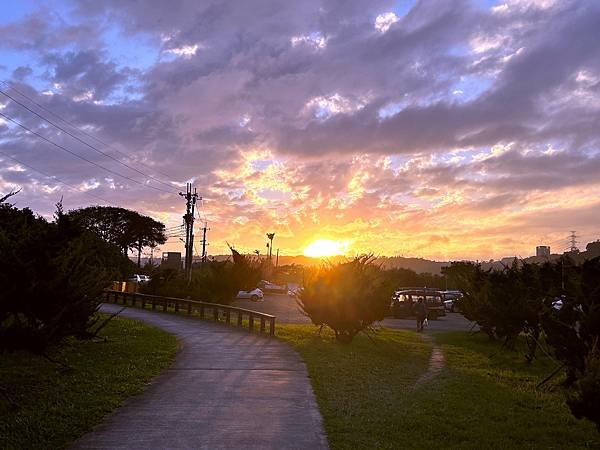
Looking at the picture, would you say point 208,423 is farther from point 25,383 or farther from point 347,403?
point 25,383

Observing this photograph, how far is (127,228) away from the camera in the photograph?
76938mm

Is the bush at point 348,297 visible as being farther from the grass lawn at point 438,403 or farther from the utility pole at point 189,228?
the utility pole at point 189,228

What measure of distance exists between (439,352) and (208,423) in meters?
11.8

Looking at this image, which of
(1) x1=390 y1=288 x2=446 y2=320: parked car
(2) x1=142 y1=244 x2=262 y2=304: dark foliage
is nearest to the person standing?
(2) x1=142 y1=244 x2=262 y2=304: dark foliage

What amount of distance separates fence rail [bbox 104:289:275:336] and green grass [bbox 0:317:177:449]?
532 centimetres

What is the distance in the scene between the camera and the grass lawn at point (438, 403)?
7141 mm

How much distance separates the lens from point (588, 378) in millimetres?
6020

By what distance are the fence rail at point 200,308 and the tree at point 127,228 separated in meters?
39.5

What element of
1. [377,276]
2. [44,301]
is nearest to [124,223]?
[377,276]

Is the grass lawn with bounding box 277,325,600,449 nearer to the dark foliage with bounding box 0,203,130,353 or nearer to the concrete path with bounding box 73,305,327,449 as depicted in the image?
the concrete path with bounding box 73,305,327,449

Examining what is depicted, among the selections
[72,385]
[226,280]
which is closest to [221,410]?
[72,385]

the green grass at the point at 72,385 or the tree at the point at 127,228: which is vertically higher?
the tree at the point at 127,228

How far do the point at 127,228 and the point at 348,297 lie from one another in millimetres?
63947

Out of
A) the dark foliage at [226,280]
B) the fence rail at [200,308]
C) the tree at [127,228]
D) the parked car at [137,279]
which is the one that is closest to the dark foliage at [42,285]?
the fence rail at [200,308]
